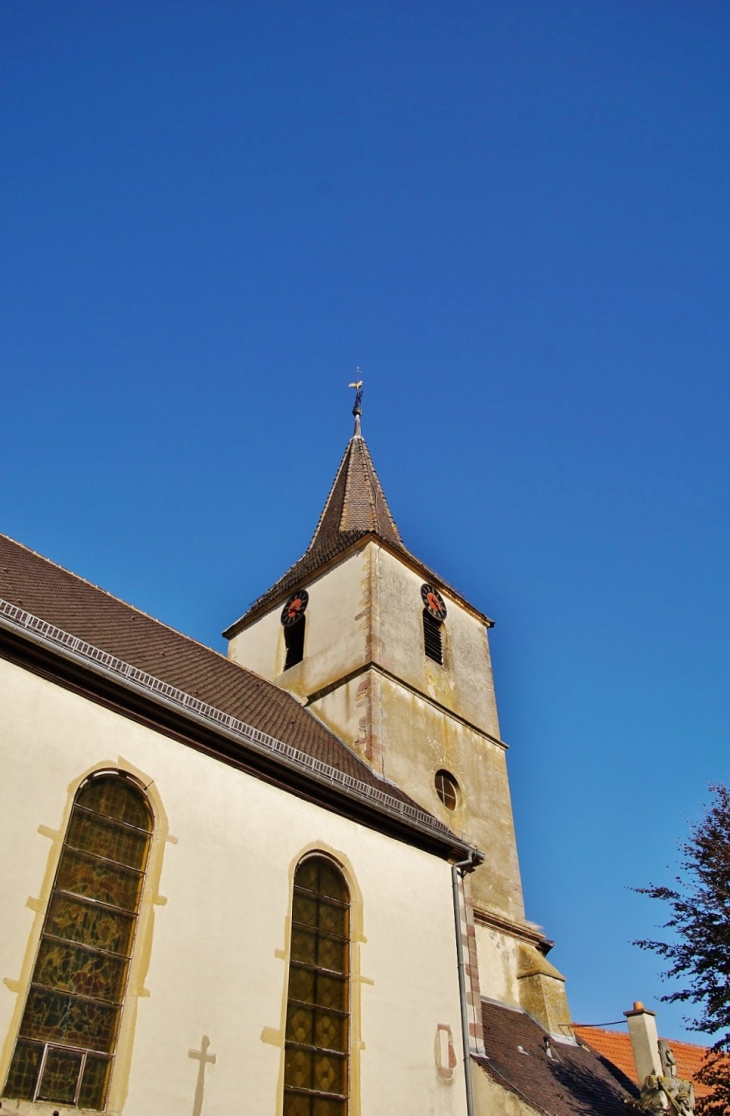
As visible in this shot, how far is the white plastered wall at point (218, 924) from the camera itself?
25.7 feet

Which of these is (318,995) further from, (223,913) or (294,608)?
(294,608)

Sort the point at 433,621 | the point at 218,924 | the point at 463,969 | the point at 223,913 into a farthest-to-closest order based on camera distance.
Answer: the point at 433,621, the point at 463,969, the point at 223,913, the point at 218,924

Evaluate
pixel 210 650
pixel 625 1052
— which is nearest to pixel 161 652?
pixel 210 650

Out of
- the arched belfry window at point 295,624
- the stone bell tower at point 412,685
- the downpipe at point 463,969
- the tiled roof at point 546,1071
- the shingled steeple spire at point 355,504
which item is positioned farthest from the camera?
the shingled steeple spire at point 355,504

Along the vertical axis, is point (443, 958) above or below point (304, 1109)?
above

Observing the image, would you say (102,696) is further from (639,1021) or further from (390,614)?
(639,1021)

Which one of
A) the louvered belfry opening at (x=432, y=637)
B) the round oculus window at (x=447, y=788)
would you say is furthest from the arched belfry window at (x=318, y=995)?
the louvered belfry opening at (x=432, y=637)

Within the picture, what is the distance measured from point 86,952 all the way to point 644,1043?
10653mm

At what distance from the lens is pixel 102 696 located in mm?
9289

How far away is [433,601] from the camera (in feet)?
63.8

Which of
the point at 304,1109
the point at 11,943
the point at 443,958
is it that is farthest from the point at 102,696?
the point at 443,958

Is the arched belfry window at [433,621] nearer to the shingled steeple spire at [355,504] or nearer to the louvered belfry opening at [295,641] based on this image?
the shingled steeple spire at [355,504]

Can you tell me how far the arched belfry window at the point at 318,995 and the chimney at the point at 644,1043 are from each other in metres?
7.15

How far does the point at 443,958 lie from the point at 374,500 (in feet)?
44.2
